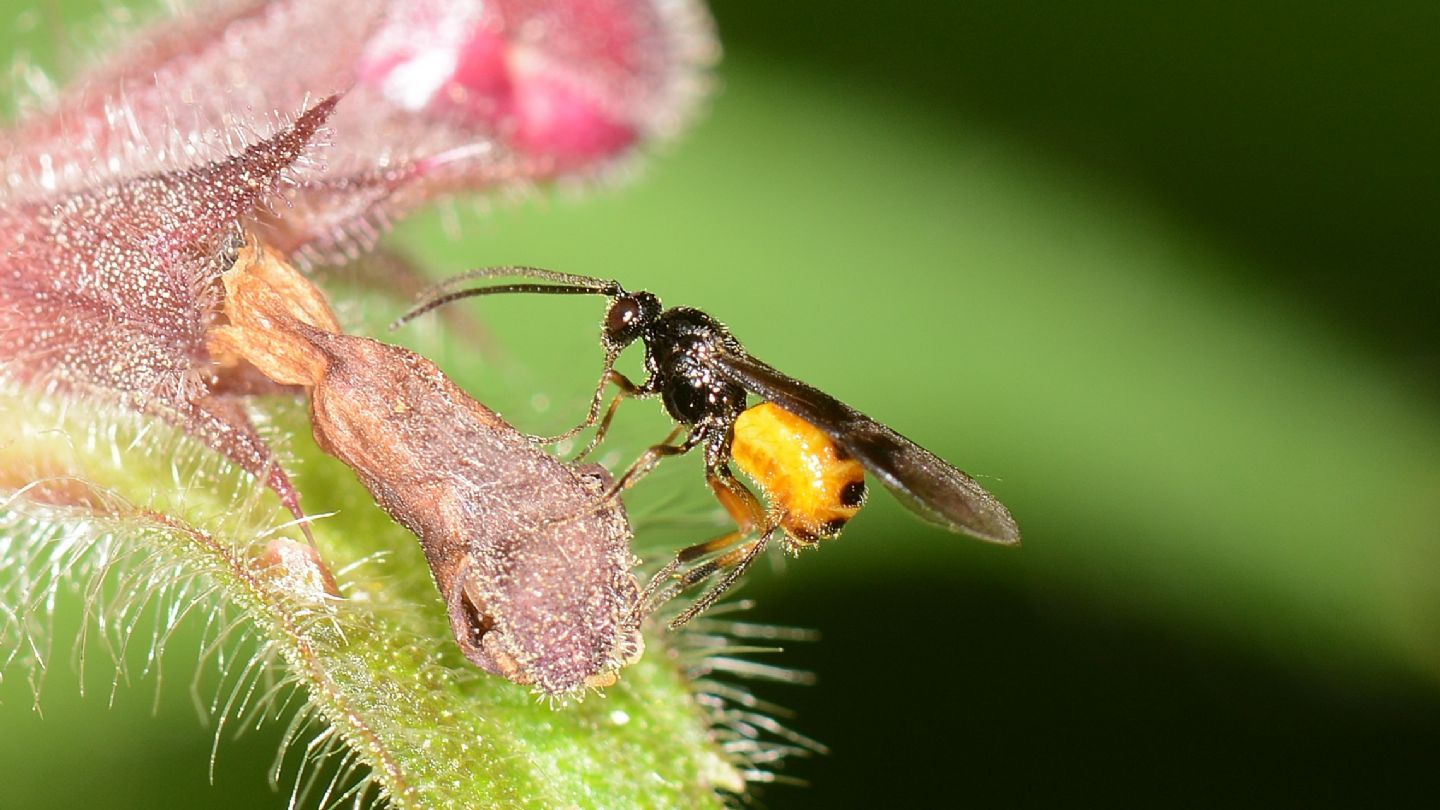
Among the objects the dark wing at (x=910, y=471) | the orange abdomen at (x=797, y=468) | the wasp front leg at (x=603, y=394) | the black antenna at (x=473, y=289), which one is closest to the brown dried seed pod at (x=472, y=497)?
the black antenna at (x=473, y=289)

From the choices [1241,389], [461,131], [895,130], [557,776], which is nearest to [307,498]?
[557,776]

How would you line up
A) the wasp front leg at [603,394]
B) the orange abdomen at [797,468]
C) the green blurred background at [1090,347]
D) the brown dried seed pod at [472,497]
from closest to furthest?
the brown dried seed pod at [472,497] < the wasp front leg at [603,394] < the orange abdomen at [797,468] < the green blurred background at [1090,347]

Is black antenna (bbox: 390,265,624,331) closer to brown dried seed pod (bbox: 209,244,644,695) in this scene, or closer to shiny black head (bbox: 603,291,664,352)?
shiny black head (bbox: 603,291,664,352)

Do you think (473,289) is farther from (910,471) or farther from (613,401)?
(910,471)

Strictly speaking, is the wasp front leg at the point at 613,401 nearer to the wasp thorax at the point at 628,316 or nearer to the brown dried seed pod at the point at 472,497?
the wasp thorax at the point at 628,316

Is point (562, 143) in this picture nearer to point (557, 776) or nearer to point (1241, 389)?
point (557, 776)

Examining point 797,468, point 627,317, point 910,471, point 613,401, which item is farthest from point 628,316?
point 910,471
